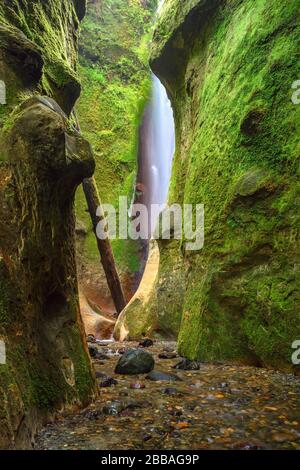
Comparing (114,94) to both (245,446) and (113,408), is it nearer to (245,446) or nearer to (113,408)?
(113,408)

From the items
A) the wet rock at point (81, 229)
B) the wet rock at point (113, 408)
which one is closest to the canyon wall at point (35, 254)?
the wet rock at point (113, 408)

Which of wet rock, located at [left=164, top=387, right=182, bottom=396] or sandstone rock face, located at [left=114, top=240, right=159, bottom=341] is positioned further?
sandstone rock face, located at [left=114, top=240, right=159, bottom=341]

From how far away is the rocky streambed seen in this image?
105 inches

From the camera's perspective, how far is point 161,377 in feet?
14.9

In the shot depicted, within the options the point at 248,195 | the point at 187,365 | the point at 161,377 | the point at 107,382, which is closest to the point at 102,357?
the point at 187,365

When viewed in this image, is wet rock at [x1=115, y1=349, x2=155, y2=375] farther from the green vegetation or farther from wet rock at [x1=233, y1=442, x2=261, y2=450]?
the green vegetation

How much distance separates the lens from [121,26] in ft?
65.9

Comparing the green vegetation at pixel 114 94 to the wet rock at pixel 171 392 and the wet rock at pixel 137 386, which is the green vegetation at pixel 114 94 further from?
the wet rock at pixel 171 392

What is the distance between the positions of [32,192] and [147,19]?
2091 centimetres

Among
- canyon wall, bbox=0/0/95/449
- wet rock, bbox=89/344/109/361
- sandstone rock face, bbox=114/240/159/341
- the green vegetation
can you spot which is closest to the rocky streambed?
canyon wall, bbox=0/0/95/449

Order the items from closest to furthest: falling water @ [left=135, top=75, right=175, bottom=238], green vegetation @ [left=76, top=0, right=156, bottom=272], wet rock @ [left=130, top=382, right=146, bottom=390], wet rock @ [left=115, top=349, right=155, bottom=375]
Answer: wet rock @ [left=130, top=382, right=146, bottom=390] < wet rock @ [left=115, top=349, right=155, bottom=375] < green vegetation @ [left=76, top=0, right=156, bottom=272] < falling water @ [left=135, top=75, right=175, bottom=238]

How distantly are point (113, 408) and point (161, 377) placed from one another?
130cm

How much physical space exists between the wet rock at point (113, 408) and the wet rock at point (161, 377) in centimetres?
109

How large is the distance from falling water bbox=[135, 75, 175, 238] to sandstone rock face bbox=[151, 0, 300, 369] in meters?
10.4
